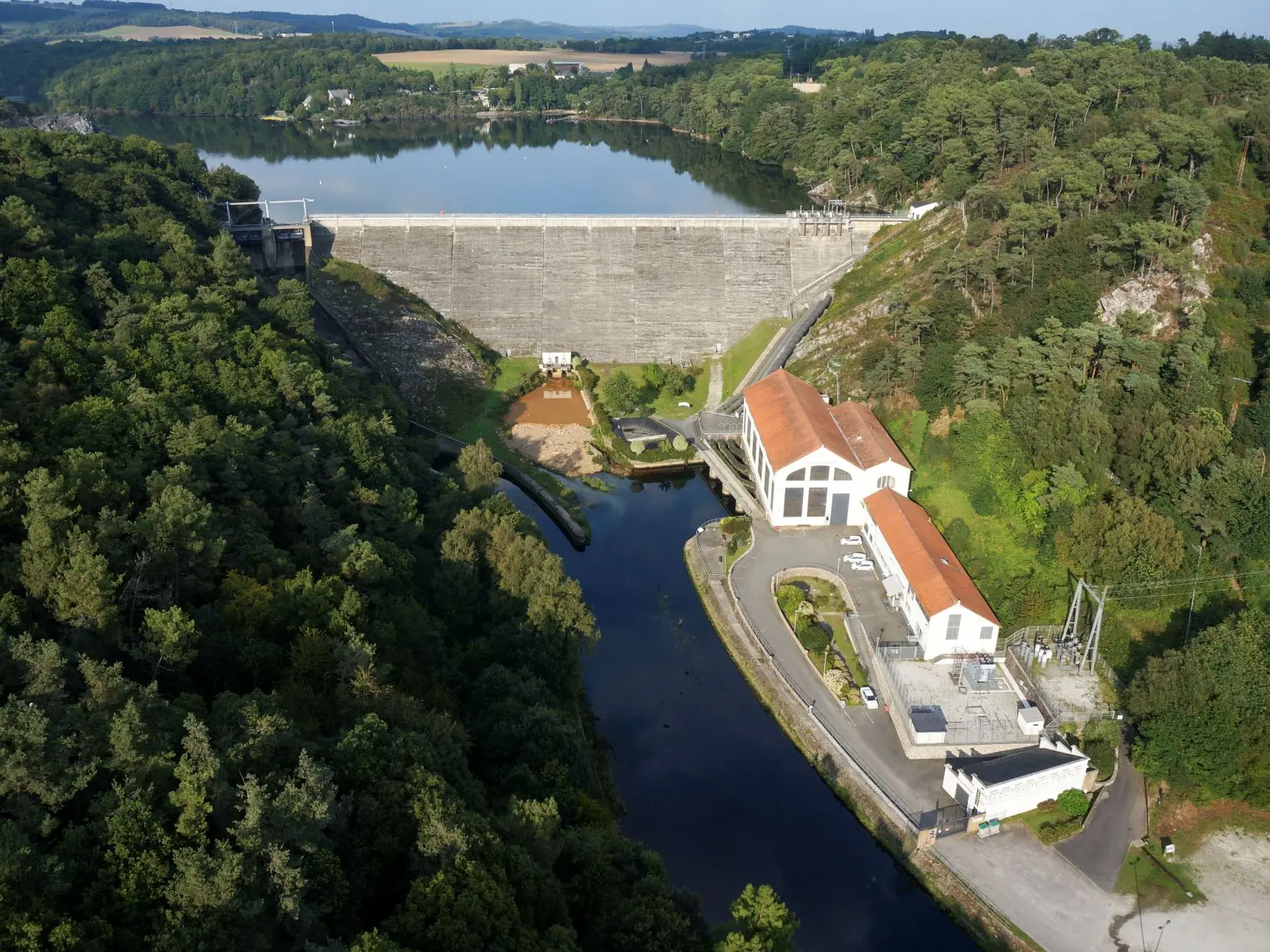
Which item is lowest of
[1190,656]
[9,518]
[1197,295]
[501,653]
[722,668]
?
[722,668]

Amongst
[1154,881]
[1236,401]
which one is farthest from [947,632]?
[1236,401]

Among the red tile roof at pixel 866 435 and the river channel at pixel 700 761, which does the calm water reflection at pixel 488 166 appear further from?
the river channel at pixel 700 761

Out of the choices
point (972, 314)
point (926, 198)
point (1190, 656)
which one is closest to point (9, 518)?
point (1190, 656)

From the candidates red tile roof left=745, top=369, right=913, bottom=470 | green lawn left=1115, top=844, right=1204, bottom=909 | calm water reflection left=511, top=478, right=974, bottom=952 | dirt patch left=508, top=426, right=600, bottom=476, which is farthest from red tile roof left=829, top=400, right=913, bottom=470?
green lawn left=1115, top=844, right=1204, bottom=909

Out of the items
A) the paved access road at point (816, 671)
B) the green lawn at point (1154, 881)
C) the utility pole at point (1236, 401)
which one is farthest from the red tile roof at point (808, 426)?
the green lawn at point (1154, 881)

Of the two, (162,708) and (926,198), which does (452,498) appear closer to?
(162,708)

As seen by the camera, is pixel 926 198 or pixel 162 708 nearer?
pixel 162 708

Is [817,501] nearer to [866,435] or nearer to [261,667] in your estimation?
[866,435]

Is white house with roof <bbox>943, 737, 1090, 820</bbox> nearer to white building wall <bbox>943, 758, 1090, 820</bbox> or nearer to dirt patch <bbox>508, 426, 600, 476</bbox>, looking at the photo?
white building wall <bbox>943, 758, 1090, 820</bbox>
